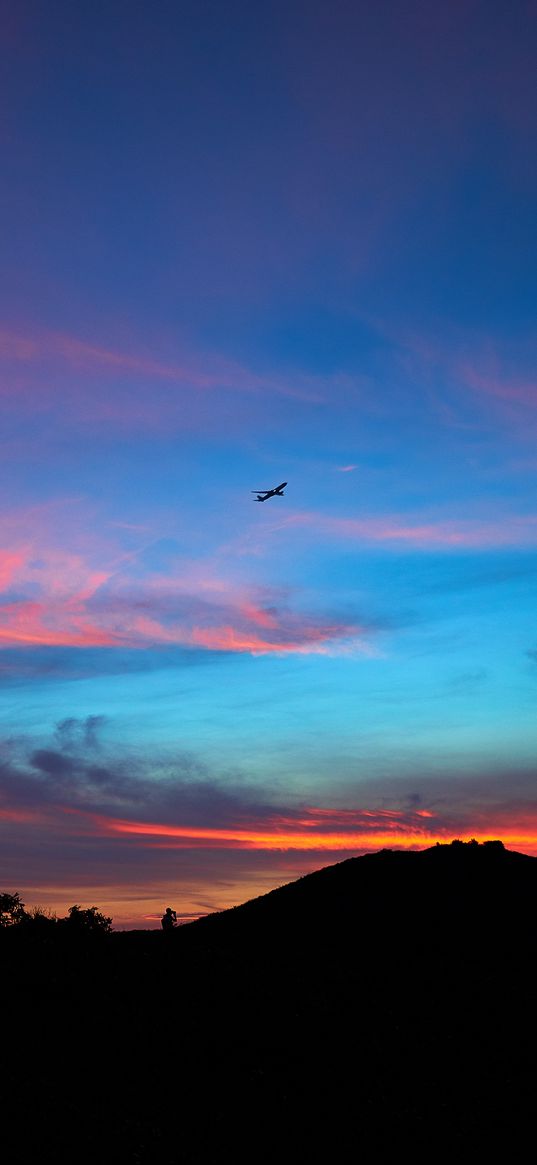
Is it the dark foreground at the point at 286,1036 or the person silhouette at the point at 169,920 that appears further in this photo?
the person silhouette at the point at 169,920

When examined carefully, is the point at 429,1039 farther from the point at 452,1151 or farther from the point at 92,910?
the point at 92,910

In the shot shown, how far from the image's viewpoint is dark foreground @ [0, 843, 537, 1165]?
33750 millimetres

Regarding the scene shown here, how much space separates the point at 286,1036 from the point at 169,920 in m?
22.4

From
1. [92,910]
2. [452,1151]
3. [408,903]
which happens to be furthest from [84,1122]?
[408,903]

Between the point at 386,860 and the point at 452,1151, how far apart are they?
31.3m

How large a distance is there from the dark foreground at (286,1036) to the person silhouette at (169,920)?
1.96m

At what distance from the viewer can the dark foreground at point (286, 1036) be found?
3375 centimetres

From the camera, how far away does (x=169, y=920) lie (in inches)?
2443

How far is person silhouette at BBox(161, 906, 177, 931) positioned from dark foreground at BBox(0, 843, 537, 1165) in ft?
6.43

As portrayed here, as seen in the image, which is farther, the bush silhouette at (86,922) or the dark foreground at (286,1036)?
the bush silhouette at (86,922)

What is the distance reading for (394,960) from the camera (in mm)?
51812

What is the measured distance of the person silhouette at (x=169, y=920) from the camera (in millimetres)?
61650

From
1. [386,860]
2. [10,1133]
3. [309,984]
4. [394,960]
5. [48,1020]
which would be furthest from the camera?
[386,860]

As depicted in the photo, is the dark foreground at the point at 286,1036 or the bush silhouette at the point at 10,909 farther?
the bush silhouette at the point at 10,909
